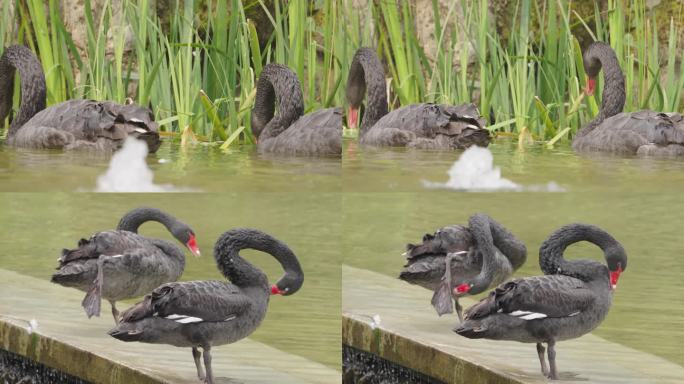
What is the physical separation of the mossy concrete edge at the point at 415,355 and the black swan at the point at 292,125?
94 cm

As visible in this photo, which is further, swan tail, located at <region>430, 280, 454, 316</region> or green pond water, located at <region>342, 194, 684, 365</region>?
green pond water, located at <region>342, 194, 684, 365</region>

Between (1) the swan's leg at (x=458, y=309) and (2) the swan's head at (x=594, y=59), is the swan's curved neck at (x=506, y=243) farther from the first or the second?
(2) the swan's head at (x=594, y=59)

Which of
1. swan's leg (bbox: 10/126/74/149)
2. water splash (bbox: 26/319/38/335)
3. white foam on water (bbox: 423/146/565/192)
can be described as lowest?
water splash (bbox: 26/319/38/335)

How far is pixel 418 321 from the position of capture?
6.37 meters

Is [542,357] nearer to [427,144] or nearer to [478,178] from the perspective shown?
[478,178]

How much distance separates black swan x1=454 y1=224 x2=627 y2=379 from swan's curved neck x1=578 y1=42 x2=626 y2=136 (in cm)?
73

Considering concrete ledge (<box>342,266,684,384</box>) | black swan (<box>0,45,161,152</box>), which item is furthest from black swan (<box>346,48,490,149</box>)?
black swan (<box>0,45,161,152</box>)

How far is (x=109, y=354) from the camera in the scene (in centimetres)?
594

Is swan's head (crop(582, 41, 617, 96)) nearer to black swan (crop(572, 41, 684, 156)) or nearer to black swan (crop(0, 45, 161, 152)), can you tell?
black swan (crop(572, 41, 684, 156))

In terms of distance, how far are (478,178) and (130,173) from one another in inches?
52.5

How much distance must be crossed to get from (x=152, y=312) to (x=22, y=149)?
0.96 metres

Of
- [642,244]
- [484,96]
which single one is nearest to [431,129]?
[484,96]

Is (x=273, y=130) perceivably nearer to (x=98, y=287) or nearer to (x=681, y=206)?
(x=98, y=287)

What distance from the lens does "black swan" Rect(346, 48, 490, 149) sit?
18.5 ft
